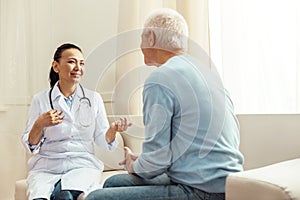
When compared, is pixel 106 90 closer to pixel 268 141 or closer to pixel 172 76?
pixel 268 141

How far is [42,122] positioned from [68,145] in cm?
19

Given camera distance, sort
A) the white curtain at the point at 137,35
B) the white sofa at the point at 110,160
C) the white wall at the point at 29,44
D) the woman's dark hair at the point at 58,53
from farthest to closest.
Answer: the white wall at the point at 29,44, the white curtain at the point at 137,35, the woman's dark hair at the point at 58,53, the white sofa at the point at 110,160

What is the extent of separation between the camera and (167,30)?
1.45 metres

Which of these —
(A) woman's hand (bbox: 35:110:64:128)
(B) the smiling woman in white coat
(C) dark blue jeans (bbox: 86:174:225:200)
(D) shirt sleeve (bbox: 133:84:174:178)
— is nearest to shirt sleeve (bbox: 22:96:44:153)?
(B) the smiling woman in white coat

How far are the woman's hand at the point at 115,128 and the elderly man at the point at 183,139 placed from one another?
532mm

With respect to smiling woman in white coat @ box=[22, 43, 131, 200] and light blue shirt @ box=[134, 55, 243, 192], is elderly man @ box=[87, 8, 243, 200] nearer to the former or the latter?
light blue shirt @ box=[134, 55, 243, 192]

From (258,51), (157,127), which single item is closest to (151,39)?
(157,127)

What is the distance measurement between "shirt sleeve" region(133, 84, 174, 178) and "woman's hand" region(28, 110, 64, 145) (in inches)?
26.1

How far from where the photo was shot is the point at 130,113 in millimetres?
2709

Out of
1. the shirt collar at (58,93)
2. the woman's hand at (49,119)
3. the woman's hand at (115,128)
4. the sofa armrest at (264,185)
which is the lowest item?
the sofa armrest at (264,185)

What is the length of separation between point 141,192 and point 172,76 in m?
0.37

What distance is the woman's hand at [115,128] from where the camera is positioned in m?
1.92

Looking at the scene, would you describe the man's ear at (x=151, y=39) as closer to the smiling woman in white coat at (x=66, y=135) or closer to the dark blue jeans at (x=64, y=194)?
the smiling woman in white coat at (x=66, y=135)

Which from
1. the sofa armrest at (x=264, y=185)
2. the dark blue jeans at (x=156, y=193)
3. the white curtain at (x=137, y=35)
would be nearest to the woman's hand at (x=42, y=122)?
the dark blue jeans at (x=156, y=193)
